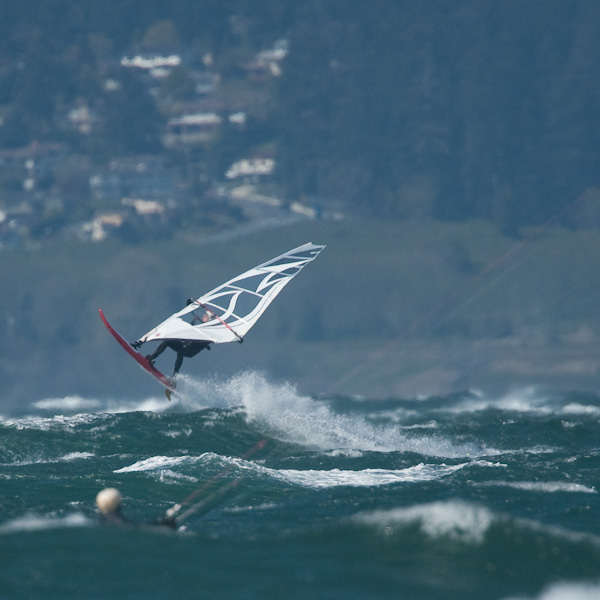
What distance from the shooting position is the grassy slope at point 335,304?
95.2 m

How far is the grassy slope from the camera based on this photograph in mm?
95188

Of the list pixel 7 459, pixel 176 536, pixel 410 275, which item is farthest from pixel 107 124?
pixel 176 536

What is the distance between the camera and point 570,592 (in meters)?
13.4

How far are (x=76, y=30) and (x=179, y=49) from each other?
11.9 m

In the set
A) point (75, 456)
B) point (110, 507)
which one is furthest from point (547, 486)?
point (75, 456)

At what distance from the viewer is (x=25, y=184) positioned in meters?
123

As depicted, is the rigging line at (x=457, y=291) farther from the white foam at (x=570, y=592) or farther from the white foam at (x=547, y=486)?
the white foam at (x=570, y=592)

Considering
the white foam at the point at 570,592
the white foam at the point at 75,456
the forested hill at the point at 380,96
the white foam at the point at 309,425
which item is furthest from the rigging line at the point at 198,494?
the forested hill at the point at 380,96

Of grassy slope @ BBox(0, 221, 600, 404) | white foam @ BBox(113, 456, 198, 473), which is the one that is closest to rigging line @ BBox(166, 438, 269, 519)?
white foam @ BBox(113, 456, 198, 473)

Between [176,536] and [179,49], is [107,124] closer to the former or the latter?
[179,49]

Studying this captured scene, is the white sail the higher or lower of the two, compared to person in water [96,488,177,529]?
higher

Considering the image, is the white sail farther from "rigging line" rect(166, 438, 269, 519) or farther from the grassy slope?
the grassy slope

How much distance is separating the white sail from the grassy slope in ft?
212

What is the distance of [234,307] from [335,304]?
77.4 m
